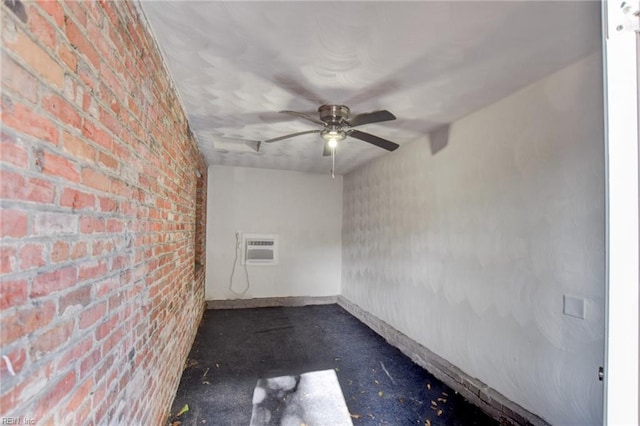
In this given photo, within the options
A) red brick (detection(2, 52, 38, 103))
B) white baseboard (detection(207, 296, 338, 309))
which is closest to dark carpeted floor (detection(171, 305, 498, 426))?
white baseboard (detection(207, 296, 338, 309))

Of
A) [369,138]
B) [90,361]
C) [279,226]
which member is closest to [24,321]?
[90,361]

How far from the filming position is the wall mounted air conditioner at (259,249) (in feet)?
16.5

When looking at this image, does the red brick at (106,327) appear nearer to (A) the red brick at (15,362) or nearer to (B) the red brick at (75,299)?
(B) the red brick at (75,299)

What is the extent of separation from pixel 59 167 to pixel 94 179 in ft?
0.65

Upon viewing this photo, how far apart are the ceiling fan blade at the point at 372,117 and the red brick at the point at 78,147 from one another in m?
1.72

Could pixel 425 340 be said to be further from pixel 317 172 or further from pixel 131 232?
pixel 317 172

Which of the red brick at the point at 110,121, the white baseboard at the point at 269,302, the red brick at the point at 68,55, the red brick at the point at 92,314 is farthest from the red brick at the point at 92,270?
the white baseboard at the point at 269,302

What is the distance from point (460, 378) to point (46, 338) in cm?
283

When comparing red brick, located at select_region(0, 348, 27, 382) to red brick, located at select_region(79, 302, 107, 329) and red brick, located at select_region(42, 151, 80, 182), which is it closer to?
red brick, located at select_region(79, 302, 107, 329)

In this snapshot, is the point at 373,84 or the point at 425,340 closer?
the point at 373,84

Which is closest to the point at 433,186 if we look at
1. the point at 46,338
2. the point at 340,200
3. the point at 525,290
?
the point at 525,290

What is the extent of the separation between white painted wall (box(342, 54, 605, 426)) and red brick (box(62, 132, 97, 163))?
2.44 metres

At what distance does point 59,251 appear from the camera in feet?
2.66

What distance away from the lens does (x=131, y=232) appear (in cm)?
134
